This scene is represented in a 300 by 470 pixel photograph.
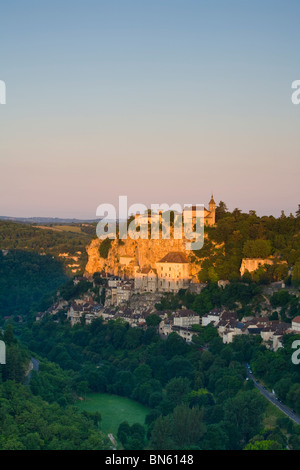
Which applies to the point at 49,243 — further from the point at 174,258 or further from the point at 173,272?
the point at 173,272

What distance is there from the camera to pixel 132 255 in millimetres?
60000

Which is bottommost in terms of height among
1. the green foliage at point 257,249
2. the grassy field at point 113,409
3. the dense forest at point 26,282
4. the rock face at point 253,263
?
the grassy field at point 113,409

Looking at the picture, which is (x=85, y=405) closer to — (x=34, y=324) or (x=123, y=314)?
(x=123, y=314)

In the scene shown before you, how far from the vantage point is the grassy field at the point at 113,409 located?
3788cm

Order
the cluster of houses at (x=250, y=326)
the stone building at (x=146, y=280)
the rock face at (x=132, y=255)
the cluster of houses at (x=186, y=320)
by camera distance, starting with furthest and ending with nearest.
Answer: the rock face at (x=132, y=255), the stone building at (x=146, y=280), the cluster of houses at (x=186, y=320), the cluster of houses at (x=250, y=326)

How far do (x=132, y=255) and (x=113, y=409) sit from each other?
21.0 metres

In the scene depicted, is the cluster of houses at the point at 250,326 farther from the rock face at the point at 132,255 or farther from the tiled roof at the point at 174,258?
the rock face at the point at 132,255

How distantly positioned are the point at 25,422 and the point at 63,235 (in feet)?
252

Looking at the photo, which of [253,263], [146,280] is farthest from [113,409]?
[146,280]

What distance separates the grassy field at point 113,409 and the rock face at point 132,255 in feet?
50.0

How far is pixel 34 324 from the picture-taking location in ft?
202

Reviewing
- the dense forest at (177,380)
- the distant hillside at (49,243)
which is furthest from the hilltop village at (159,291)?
the distant hillside at (49,243)

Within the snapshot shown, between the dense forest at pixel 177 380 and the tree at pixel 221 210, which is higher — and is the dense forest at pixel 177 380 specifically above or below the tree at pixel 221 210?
below

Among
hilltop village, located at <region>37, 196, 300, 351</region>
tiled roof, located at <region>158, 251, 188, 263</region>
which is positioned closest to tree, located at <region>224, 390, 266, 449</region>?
hilltop village, located at <region>37, 196, 300, 351</region>
